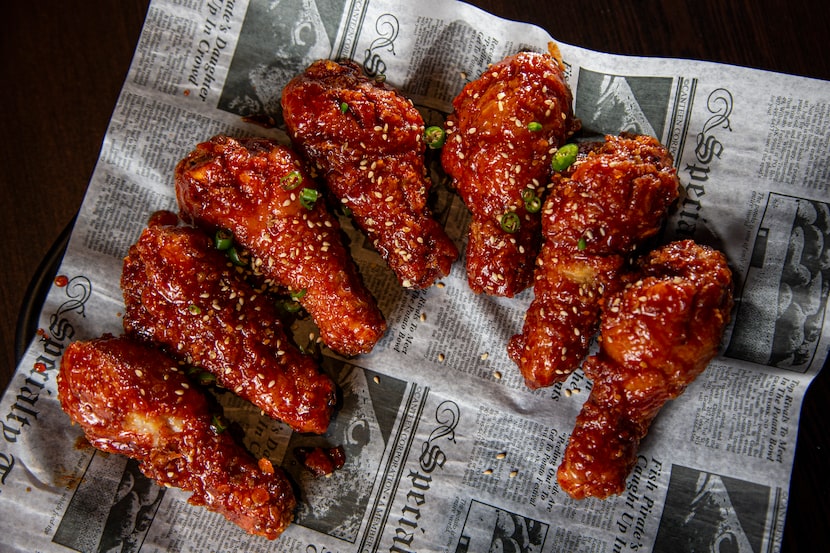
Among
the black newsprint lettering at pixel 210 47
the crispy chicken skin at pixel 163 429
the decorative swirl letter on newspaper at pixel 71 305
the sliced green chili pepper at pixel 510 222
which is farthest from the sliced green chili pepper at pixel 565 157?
the decorative swirl letter on newspaper at pixel 71 305

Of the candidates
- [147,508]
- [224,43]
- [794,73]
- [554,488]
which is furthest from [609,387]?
[224,43]

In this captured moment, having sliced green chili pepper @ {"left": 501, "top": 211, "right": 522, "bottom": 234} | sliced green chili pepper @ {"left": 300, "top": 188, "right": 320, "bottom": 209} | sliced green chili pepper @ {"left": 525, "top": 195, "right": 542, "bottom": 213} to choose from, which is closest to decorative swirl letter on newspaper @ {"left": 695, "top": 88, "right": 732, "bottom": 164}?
sliced green chili pepper @ {"left": 525, "top": 195, "right": 542, "bottom": 213}

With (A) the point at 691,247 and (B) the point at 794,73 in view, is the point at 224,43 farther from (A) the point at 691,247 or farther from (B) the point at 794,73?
(B) the point at 794,73

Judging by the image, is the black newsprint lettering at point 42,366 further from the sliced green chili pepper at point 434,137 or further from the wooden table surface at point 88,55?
the sliced green chili pepper at point 434,137

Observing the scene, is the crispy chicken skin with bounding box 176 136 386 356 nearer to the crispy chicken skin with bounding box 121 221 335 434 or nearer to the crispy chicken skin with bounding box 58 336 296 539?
the crispy chicken skin with bounding box 121 221 335 434

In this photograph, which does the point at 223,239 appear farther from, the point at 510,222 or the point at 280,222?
the point at 510,222

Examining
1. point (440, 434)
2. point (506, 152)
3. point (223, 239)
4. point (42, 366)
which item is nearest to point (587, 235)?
point (506, 152)
